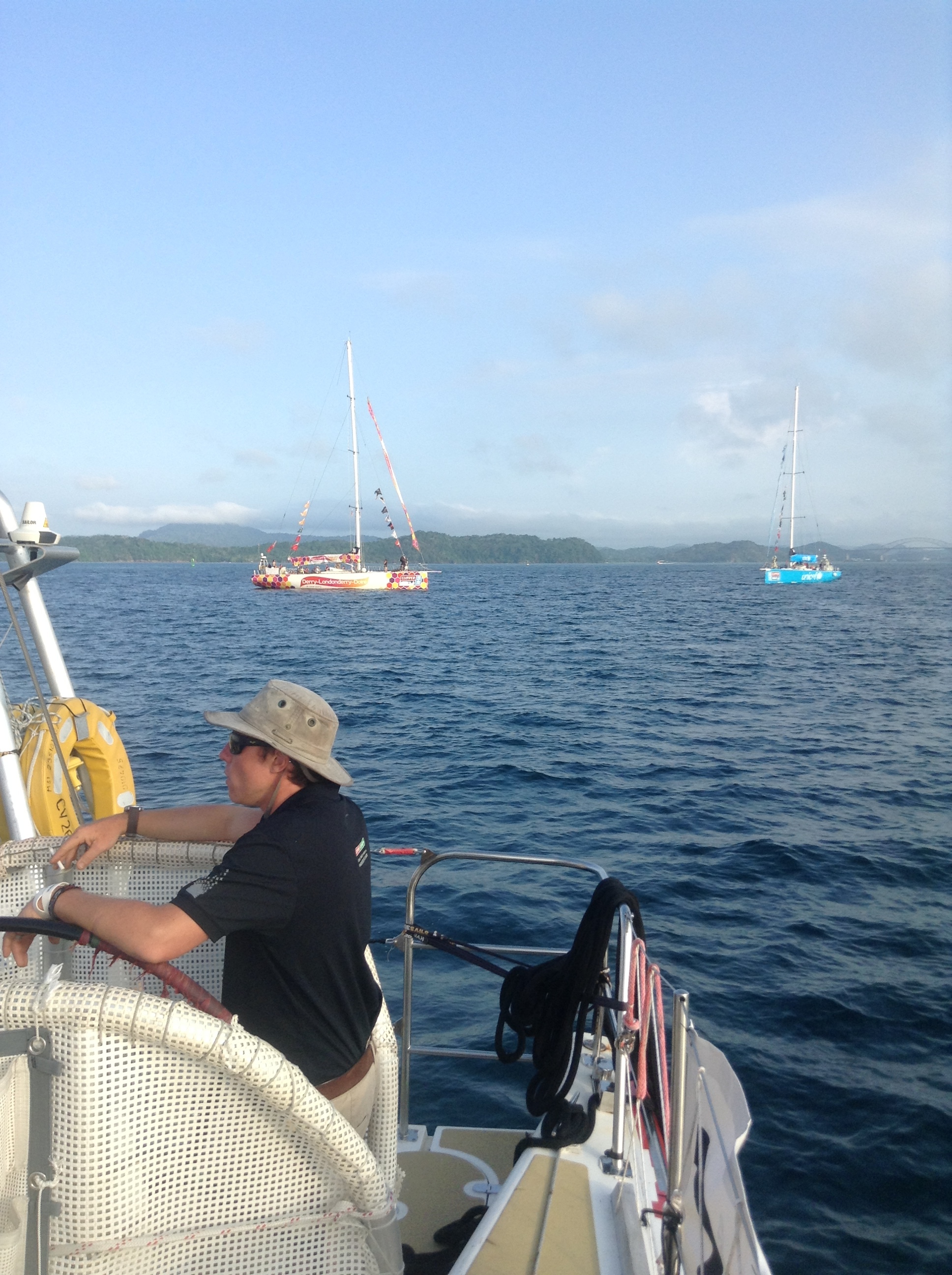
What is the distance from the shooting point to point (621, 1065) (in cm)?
300

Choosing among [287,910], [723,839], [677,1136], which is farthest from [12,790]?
[723,839]

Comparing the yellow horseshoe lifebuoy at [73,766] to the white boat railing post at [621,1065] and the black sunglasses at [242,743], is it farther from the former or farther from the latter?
the white boat railing post at [621,1065]

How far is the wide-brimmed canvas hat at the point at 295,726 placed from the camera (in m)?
2.34

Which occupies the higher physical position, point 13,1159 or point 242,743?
point 242,743

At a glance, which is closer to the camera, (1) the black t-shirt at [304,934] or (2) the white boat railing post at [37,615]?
(1) the black t-shirt at [304,934]

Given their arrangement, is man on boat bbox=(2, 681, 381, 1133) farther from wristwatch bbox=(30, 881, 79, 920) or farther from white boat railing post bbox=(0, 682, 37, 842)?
white boat railing post bbox=(0, 682, 37, 842)

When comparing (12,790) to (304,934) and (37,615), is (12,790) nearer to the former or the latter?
(37,615)

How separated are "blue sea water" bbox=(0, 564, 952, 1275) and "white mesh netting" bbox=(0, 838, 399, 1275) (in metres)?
4.34

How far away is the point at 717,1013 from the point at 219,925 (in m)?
6.49

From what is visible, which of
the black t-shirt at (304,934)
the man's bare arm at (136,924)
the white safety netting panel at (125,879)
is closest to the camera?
the man's bare arm at (136,924)

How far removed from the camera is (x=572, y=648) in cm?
3778

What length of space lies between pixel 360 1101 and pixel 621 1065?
3.32 ft

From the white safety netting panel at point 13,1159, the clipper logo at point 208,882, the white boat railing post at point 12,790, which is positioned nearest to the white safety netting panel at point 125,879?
the clipper logo at point 208,882

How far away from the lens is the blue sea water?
6.04m
